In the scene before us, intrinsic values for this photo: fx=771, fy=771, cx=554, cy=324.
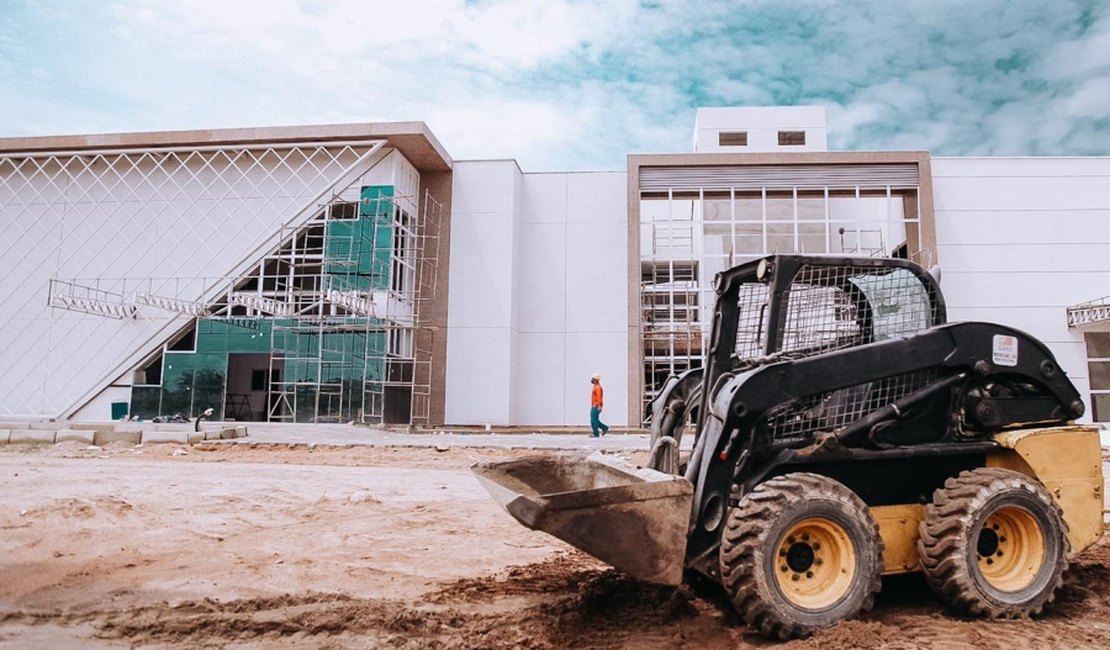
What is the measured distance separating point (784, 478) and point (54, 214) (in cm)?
2910

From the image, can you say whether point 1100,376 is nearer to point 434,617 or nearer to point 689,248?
point 689,248

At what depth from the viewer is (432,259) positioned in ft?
85.5

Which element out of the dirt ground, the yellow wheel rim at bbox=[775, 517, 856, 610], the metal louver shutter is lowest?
the dirt ground

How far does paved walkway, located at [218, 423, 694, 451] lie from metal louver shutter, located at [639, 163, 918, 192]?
1075cm

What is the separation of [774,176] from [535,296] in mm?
9110

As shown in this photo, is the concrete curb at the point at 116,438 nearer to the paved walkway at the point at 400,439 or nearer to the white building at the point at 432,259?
the paved walkway at the point at 400,439

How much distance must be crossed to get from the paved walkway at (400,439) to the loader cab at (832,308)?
1062cm

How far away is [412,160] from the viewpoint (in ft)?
85.1

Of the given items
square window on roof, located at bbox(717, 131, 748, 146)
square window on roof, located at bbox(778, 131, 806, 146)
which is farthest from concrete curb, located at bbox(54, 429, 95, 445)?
square window on roof, located at bbox(778, 131, 806, 146)

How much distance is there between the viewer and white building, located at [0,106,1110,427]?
79.7 feet

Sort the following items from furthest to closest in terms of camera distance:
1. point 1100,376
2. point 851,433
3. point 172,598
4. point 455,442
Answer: point 1100,376 → point 455,442 → point 172,598 → point 851,433

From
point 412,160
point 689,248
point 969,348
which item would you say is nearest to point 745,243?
point 689,248

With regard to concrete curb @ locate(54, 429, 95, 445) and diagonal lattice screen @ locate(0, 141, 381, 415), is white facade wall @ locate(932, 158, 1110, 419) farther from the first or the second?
concrete curb @ locate(54, 429, 95, 445)

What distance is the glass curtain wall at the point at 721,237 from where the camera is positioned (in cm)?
2617
